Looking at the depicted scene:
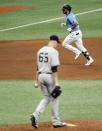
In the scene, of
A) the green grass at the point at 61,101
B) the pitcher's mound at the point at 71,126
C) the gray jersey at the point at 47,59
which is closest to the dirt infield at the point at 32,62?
the green grass at the point at 61,101

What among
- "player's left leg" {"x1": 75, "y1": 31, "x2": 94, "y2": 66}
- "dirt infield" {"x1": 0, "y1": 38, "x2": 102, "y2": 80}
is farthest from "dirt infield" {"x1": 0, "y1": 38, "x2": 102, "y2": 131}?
"player's left leg" {"x1": 75, "y1": 31, "x2": 94, "y2": 66}

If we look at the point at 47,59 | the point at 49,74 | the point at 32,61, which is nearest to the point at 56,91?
the point at 49,74

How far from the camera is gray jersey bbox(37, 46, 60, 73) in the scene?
12.0 metres

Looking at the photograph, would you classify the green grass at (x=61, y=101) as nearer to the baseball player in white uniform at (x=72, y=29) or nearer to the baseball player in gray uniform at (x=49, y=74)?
the baseball player in gray uniform at (x=49, y=74)

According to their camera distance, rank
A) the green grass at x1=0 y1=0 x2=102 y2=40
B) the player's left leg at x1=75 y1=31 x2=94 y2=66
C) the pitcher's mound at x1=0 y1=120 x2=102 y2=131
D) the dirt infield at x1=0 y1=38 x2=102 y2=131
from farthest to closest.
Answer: the green grass at x1=0 y1=0 x2=102 y2=40 → the player's left leg at x1=75 y1=31 x2=94 y2=66 → the dirt infield at x1=0 y1=38 x2=102 y2=131 → the pitcher's mound at x1=0 y1=120 x2=102 y2=131

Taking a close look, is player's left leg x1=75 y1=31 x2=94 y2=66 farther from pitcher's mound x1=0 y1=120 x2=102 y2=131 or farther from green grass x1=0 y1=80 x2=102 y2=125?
pitcher's mound x1=0 y1=120 x2=102 y2=131

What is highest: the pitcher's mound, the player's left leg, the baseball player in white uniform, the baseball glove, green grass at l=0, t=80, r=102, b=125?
the baseball player in white uniform

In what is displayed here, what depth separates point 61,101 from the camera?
1546cm

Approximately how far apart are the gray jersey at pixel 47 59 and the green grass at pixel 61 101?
6.58 feet

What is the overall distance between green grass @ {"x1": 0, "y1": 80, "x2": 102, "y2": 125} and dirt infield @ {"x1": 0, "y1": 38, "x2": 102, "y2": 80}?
1.07 metres

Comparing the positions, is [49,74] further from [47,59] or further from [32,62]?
[32,62]

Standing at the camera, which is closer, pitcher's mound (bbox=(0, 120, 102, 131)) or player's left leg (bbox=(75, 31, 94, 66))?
pitcher's mound (bbox=(0, 120, 102, 131))

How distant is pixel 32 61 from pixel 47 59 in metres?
9.16

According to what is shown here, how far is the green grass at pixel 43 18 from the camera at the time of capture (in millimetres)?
26656
